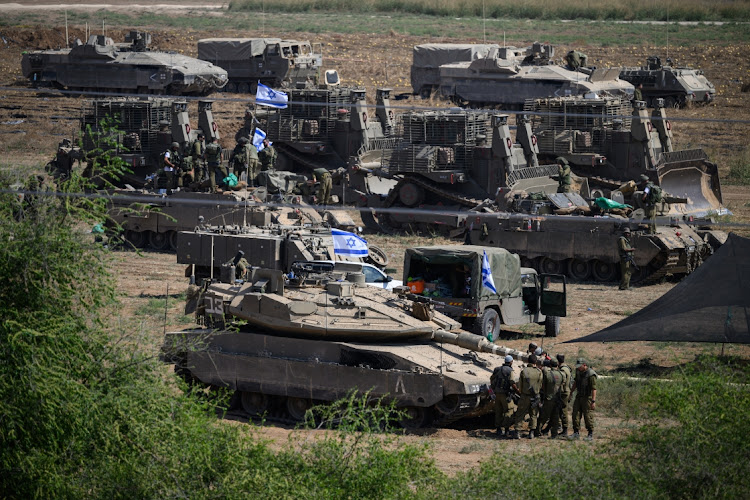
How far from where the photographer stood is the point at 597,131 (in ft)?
107

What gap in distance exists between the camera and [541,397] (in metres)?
16.1

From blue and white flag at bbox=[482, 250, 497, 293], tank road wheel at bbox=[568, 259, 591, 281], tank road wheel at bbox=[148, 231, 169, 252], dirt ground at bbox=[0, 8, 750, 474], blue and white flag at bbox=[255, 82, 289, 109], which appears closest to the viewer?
dirt ground at bbox=[0, 8, 750, 474]

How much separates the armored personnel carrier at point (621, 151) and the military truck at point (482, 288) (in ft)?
30.6

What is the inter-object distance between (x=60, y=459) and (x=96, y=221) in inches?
98.0

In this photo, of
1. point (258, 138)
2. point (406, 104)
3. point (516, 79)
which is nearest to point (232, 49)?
point (406, 104)

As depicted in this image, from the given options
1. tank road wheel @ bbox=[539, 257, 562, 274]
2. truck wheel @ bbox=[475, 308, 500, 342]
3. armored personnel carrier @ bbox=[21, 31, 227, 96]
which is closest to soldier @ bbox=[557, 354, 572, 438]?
truck wheel @ bbox=[475, 308, 500, 342]

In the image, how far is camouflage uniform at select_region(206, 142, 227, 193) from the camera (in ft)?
93.5

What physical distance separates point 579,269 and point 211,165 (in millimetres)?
8515

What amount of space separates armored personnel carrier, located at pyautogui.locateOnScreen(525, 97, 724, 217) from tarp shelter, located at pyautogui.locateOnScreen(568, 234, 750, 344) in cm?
1113

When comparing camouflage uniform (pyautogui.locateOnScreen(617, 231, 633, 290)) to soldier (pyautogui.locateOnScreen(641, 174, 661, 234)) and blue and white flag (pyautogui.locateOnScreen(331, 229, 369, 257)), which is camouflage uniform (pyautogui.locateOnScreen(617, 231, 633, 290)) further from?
blue and white flag (pyautogui.locateOnScreen(331, 229, 369, 257))

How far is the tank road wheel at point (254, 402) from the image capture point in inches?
677

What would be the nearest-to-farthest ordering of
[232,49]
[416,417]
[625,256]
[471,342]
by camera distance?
[416,417]
[471,342]
[625,256]
[232,49]

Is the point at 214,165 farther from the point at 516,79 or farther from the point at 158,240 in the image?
the point at 516,79

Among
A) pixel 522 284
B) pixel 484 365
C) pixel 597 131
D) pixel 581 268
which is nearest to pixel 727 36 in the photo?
pixel 597 131
